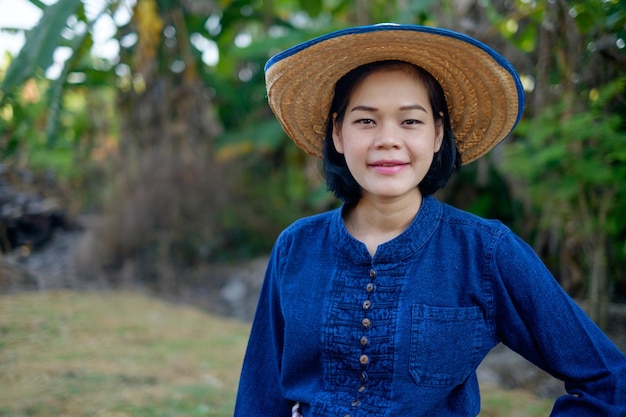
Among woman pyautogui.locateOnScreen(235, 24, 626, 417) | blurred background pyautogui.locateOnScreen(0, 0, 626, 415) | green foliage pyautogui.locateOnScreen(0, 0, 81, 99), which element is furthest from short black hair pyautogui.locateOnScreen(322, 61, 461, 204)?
green foliage pyautogui.locateOnScreen(0, 0, 81, 99)

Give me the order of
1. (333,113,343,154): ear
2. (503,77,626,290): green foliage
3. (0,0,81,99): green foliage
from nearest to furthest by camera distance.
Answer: (333,113,343,154): ear
(0,0,81,99): green foliage
(503,77,626,290): green foliage

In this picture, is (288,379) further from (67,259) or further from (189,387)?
(67,259)

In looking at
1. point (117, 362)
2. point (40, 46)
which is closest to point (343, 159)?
point (40, 46)

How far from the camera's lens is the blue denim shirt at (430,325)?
142cm

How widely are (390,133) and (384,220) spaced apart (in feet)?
0.88

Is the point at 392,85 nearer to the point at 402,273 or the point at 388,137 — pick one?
the point at 388,137

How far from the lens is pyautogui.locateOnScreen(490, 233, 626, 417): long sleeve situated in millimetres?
1381

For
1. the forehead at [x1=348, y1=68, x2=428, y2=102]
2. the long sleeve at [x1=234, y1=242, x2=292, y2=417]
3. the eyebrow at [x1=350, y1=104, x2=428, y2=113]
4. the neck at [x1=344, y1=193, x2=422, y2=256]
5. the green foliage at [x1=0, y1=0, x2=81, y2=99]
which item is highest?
the green foliage at [x1=0, y1=0, x2=81, y2=99]

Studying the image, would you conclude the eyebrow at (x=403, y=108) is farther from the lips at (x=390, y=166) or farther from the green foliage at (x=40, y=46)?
the green foliage at (x=40, y=46)

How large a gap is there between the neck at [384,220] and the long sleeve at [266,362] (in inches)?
11.3

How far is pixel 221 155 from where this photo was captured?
7477 millimetres

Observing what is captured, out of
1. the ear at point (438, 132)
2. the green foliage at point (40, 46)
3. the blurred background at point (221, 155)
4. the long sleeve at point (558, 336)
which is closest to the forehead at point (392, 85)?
the ear at point (438, 132)

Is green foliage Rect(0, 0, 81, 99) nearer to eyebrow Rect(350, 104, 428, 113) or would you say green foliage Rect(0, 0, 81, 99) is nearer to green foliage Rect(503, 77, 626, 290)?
eyebrow Rect(350, 104, 428, 113)

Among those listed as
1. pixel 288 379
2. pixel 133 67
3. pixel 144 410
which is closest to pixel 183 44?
pixel 133 67
